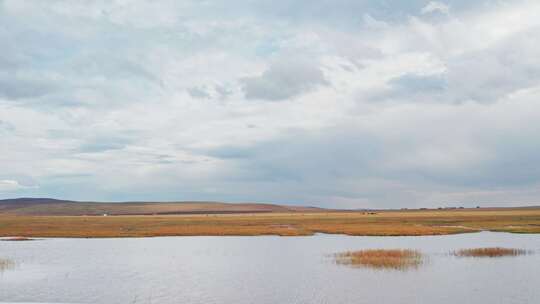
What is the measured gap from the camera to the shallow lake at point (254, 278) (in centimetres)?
2605

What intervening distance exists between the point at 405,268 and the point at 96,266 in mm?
20608

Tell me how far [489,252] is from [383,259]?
997 centimetres

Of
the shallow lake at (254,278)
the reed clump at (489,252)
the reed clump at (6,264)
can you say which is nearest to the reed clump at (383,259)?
the shallow lake at (254,278)

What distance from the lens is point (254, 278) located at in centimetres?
3262

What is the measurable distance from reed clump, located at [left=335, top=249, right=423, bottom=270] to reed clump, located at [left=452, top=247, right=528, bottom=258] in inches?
136

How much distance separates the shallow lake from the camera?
85.5 ft

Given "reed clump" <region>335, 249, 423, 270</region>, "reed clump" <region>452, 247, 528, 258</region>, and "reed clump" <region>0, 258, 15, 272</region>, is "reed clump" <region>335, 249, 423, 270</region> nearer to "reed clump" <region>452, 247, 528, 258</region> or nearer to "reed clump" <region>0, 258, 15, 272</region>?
"reed clump" <region>452, 247, 528, 258</region>

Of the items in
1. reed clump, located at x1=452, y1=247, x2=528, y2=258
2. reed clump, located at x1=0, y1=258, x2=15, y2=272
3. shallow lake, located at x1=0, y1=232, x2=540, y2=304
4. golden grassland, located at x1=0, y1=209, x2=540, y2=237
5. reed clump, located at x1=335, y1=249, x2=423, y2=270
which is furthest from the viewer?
golden grassland, located at x1=0, y1=209, x2=540, y2=237

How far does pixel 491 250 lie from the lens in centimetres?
4419

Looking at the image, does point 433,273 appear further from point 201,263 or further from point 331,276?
point 201,263

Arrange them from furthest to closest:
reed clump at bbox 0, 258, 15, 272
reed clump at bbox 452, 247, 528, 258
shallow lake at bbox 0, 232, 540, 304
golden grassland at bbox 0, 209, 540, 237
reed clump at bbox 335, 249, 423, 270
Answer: golden grassland at bbox 0, 209, 540, 237 → reed clump at bbox 452, 247, 528, 258 → reed clump at bbox 0, 258, 15, 272 → reed clump at bbox 335, 249, 423, 270 → shallow lake at bbox 0, 232, 540, 304

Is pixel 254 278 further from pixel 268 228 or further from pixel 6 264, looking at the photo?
pixel 268 228

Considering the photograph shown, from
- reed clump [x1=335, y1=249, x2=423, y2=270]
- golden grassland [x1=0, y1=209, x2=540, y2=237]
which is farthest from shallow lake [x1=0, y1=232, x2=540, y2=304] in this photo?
golden grassland [x1=0, y1=209, x2=540, y2=237]

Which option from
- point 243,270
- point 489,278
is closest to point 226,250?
point 243,270
